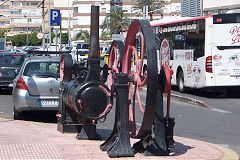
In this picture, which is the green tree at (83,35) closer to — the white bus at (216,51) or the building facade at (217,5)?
the building facade at (217,5)

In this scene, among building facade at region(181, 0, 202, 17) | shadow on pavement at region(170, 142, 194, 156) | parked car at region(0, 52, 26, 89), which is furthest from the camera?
building facade at region(181, 0, 202, 17)

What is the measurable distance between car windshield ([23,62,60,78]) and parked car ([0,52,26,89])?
830 centimetres

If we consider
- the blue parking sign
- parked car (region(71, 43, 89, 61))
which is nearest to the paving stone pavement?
parked car (region(71, 43, 89, 61))

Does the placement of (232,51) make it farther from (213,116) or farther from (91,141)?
(91,141)

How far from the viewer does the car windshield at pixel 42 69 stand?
1452 centimetres

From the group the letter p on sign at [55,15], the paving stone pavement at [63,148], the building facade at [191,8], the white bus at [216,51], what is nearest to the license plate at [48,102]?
the paving stone pavement at [63,148]

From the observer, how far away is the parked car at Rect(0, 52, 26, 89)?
2330 cm

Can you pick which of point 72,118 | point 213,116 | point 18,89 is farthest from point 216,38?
point 72,118

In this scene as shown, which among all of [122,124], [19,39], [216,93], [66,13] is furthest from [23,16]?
[122,124]

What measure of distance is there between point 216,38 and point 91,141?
1222 cm

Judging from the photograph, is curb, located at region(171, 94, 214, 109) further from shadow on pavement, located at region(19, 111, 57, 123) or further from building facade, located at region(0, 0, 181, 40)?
building facade, located at region(0, 0, 181, 40)

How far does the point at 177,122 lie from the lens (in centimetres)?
1505

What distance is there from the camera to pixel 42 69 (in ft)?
48.2

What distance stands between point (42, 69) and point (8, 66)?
31.0 feet
